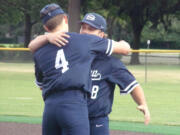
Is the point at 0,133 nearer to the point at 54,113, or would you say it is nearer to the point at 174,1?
the point at 54,113

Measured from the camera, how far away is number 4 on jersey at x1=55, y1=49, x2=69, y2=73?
417 centimetres

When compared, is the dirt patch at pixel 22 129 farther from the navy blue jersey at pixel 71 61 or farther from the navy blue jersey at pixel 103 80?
the navy blue jersey at pixel 71 61

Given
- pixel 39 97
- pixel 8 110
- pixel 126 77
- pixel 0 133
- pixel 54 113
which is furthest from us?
pixel 39 97

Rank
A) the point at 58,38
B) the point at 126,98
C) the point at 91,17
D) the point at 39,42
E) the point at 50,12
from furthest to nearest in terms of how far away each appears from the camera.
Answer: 1. the point at 126,98
2. the point at 91,17
3. the point at 39,42
4. the point at 50,12
5. the point at 58,38

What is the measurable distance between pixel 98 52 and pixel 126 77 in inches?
15.0

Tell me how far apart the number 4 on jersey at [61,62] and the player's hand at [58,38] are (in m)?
0.07

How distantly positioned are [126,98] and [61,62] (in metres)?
10.0

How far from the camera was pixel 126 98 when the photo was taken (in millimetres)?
14109

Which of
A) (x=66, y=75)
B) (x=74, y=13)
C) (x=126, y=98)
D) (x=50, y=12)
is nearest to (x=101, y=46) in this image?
(x=66, y=75)

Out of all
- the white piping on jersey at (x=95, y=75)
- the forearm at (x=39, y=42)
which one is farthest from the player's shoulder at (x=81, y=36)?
the white piping on jersey at (x=95, y=75)

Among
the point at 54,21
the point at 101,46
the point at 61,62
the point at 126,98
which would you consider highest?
the point at 54,21

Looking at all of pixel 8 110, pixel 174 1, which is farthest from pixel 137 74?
pixel 174 1

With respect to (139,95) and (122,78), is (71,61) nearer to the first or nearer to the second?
(122,78)

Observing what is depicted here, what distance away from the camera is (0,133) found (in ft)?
29.6
